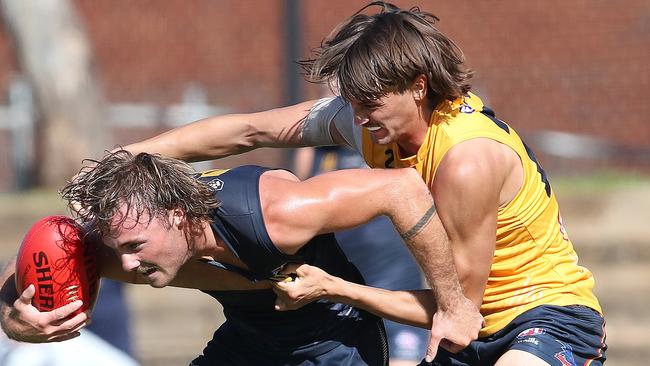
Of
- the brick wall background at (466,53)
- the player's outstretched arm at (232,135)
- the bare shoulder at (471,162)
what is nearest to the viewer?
the bare shoulder at (471,162)

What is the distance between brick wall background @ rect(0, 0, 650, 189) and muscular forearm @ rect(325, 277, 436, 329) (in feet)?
18.2

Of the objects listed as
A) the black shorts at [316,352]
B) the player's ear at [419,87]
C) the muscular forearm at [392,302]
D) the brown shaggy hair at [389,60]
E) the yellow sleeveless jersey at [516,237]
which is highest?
the brown shaggy hair at [389,60]

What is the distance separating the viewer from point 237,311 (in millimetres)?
4461

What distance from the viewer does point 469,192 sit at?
3941mm

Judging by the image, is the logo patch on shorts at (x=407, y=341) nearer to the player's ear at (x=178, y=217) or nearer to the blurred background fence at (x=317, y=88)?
the player's ear at (x=178, y=217)

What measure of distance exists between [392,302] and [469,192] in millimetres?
500

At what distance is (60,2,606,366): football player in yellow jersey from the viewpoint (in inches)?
158

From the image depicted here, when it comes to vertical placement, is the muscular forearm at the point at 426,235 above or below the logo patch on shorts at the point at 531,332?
above

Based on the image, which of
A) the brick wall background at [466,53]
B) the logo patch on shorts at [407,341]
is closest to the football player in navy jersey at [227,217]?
the logo patch on shorts at [407,341]

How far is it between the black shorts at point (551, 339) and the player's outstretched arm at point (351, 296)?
245 mm

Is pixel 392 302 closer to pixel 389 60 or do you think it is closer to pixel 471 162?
pixel 471 162

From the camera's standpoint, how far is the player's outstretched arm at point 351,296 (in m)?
4.02

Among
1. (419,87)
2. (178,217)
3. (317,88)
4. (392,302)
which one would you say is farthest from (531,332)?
(317,88)

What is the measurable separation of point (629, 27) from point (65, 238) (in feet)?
28.2
